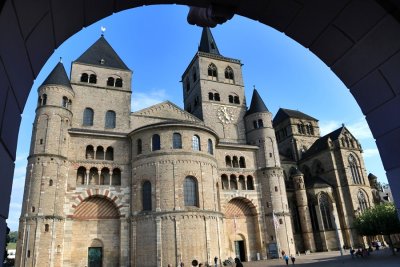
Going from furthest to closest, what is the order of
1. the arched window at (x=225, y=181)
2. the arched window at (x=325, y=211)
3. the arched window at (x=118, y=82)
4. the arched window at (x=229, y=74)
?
the arched window at (x=229, y=74) → the arched window at (x=325, y=211) → the arched window at (x=118, y=82) → the arched window at (x=225, y=181)

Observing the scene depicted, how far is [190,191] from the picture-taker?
31156 millimetres

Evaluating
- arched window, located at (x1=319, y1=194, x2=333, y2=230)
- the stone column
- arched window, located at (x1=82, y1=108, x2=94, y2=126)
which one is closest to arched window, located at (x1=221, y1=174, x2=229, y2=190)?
the stone column

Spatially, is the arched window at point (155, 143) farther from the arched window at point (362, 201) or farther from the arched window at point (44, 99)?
the arched window at point (362, 201)

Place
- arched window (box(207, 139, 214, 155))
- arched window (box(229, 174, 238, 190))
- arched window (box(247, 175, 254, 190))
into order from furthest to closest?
arched window (box(247, 175, 254, 190)), arched window (box(229, 174, 238, 190)), arched window (box(207, 139, 214, 155))

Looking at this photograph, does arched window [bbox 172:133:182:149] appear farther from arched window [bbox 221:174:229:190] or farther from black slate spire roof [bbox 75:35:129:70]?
black slate spire roof [bbox 75:35:129:70]

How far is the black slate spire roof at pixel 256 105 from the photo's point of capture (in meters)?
43.8

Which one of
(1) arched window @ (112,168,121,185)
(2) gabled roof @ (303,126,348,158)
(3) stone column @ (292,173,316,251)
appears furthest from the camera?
(2) gabled roof @ (303,126,348,158)

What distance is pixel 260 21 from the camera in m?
3.96

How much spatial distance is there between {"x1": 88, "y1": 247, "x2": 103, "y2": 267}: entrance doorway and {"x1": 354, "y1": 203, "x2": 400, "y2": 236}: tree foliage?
97.3ft

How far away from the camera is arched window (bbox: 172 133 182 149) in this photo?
32312 mm

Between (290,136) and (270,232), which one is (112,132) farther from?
(290,136)

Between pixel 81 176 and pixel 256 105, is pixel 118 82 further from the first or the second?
pixel 256 105

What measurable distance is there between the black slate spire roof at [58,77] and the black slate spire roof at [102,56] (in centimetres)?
422

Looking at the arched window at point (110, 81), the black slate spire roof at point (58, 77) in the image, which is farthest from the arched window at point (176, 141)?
the black slate spire roof at point (58, 77)
